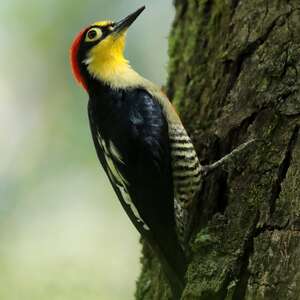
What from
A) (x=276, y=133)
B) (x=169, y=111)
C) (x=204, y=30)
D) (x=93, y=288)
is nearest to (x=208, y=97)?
(x=169, y=111)

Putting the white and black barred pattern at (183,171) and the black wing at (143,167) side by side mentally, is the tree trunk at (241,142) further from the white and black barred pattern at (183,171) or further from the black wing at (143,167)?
the black wing at (143,167)

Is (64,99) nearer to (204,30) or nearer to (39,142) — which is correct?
(39,142)

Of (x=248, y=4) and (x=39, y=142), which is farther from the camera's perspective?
(x=39, y=142)

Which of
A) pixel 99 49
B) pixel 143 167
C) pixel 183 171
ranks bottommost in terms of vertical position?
pixel 143 167

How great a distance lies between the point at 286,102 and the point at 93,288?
3351mm

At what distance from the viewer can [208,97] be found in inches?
187

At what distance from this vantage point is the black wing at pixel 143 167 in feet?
13.8

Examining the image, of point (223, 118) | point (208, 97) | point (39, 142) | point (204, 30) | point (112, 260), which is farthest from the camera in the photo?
point (39, 142)

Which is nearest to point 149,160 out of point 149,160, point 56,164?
point 149,160

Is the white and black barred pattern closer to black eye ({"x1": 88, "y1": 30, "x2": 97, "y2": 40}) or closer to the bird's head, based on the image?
the bird's head

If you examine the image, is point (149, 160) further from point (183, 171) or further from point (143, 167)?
point (183, 171)

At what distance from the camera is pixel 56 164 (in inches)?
294

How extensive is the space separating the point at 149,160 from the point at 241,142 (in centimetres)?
65

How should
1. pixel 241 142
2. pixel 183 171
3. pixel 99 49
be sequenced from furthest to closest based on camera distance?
pixel 99 49, pixel 183 171, pixel 241 142
